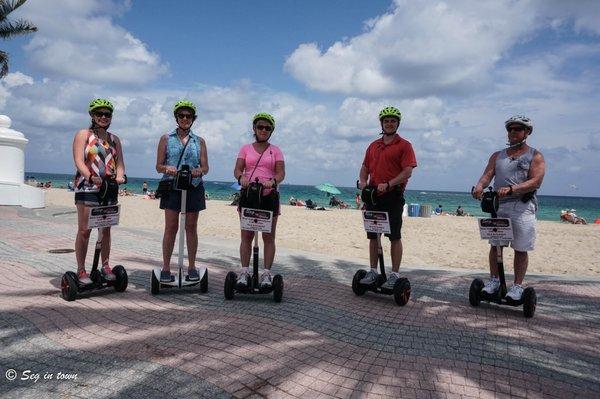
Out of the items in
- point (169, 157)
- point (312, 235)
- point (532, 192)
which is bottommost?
point (312, 235)

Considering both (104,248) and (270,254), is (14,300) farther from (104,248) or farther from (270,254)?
(270,254)

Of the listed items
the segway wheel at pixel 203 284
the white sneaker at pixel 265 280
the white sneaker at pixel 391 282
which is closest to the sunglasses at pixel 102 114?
the segway wheel at pixel 203 284

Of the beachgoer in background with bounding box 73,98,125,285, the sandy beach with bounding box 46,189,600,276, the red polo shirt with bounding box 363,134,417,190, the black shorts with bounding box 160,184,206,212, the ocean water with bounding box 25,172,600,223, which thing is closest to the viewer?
the beachgoer in background with bounding box 73,98,125,285

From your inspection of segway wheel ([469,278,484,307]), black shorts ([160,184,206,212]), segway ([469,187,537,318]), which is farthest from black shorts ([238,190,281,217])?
segway wheel ([469,278,484,307])

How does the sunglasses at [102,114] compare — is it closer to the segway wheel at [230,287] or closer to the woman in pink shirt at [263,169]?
the woman in pink shirt at [263,169]

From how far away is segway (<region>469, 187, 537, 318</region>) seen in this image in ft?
15.6

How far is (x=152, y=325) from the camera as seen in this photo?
12.8 ft

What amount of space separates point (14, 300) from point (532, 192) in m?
5.56

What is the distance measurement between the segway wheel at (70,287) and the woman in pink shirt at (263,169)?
1675mm

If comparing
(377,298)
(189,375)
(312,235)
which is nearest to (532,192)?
(377,298)

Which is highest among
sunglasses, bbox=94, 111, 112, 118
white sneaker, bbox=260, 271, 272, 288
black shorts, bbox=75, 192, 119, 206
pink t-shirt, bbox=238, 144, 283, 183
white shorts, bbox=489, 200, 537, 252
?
sunglasses, bbox=94, 111, 112, 118

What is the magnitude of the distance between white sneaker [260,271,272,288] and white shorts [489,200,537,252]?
8.52 ft

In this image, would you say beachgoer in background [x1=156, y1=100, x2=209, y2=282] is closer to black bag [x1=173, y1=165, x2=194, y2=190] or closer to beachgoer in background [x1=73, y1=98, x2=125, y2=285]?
black bag [x1=173, y1=165, x2=194, y2=190]

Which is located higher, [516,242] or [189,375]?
[516,242]
